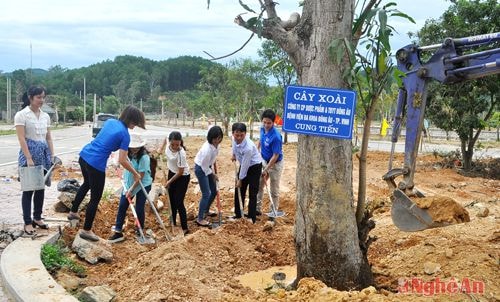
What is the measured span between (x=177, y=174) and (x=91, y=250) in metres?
1.46

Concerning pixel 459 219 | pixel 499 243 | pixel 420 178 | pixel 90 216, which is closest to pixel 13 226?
pixel 90 216

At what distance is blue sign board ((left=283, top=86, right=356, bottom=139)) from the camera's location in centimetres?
390

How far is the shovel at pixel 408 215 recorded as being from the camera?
15.4 ft

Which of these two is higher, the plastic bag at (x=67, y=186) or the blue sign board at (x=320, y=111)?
the blue sign board at (x=320, y=111)

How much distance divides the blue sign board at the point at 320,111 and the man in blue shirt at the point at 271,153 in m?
2.89

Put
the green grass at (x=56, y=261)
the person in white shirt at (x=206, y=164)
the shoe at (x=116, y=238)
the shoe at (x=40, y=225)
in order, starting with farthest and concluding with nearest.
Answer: the person in white shirt at (x=206, y=164) → the shoe at (x=116, y=238) → the shoe at (x=40, y=225) → the green grass at (x=56, y=261)

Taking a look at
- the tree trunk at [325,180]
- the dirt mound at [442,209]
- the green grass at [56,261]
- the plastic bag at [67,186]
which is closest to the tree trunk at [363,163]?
the tree trunk at [325,180]

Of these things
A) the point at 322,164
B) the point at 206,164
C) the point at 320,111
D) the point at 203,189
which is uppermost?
the point at 320,111

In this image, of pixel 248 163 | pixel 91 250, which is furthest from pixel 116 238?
pixel 248 163

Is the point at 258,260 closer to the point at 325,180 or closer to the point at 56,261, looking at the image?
the point at 325,180

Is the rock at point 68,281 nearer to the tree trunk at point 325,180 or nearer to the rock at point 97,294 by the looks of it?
the rock at point 97,294

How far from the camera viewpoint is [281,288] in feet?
14.0

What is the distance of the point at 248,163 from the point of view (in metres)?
6.81

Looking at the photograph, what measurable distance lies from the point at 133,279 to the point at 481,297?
8.93 ft
